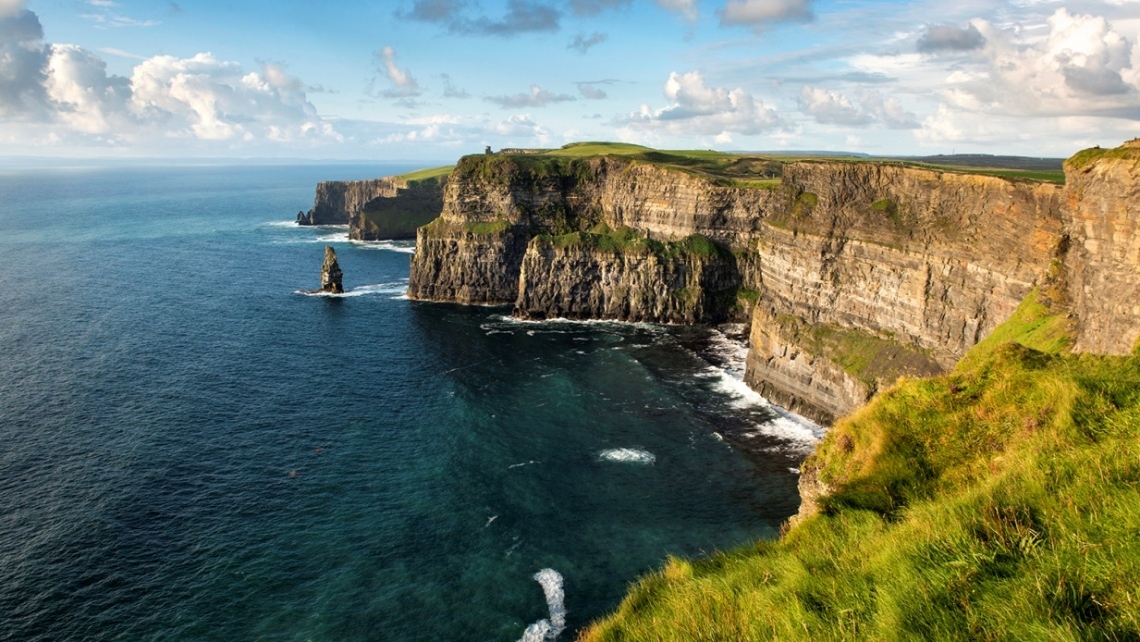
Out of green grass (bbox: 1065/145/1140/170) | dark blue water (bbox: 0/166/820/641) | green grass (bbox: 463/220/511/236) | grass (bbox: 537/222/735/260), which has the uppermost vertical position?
green grass (bbox: 1065/145/1140/170)

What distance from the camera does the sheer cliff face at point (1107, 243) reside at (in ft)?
122

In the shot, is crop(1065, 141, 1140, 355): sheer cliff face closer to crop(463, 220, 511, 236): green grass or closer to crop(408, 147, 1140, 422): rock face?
crop(408, 147, 1140, 422): rock face

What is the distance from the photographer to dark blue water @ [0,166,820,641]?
4209 centimetres

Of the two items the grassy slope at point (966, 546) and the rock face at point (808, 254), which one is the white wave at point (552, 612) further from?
the rock face at point (808, 254)

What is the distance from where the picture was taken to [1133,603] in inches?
379

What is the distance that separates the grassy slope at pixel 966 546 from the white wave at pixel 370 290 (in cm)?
12119

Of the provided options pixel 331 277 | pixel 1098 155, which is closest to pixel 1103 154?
pixel 1098 155

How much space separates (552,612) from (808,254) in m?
51.2

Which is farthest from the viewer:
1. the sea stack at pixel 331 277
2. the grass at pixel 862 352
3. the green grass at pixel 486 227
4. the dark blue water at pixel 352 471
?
the sea stack at pixel 331 277

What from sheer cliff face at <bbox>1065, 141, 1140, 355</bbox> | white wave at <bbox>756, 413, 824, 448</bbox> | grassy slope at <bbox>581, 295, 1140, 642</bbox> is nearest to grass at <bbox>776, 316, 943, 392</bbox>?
white wave at <bbox>756, 413, 824, 448</bbox>

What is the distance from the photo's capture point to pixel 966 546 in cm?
1237

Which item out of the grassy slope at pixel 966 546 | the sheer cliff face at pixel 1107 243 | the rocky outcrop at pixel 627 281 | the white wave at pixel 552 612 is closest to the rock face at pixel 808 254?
the sheer cliff face at pixel 1107 243

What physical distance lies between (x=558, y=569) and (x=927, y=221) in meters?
47.0

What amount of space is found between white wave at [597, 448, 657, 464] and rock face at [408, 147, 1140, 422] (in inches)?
813
